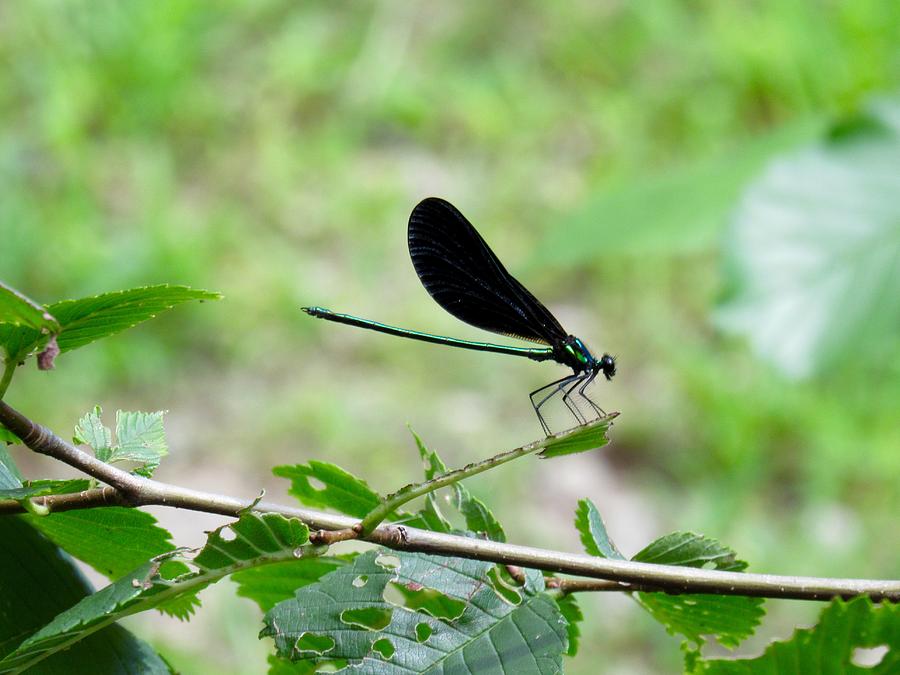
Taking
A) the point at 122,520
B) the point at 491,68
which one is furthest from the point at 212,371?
the point at 122,520

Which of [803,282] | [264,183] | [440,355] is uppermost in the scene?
[264,183]

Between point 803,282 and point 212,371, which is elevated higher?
point 212,371

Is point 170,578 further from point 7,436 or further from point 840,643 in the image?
point 840,643

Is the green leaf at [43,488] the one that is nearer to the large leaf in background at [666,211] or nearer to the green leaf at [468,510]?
the green leaf at [468,510]

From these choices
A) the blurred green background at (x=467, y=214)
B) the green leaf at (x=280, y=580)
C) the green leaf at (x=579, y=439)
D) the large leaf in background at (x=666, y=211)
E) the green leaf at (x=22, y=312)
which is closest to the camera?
the green leaf at (x=22, y=312)

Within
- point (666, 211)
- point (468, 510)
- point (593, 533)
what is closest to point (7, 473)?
point (468, 510)

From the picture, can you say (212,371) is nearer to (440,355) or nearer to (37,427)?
(440,355)

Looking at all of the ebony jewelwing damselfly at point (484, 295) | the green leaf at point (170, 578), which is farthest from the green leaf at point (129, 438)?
the ebony jewelwing damselfly at point (484, 295)

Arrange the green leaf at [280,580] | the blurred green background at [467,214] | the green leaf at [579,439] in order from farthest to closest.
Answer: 1. the blurred green background at [467,214]
2. the green leaf at [280,580]
3. the green leaf at [579,439]
